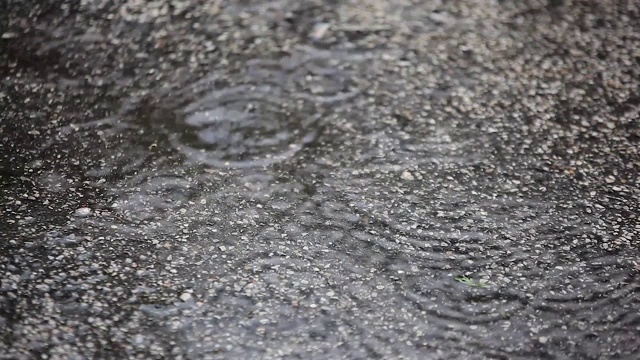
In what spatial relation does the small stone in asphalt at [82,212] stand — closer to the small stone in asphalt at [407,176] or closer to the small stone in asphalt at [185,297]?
the small stone in asphalt at [185,297]

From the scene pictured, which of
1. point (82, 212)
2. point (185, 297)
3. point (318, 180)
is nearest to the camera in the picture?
point (185, 297)

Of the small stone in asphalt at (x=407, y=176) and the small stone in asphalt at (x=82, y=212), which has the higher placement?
the small stone in asphalt at (x=82, y=212)

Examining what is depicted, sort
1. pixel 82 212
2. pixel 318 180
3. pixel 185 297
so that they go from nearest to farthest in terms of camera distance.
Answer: pixel 185 297 < pixel 82 212 < pixel 318 180

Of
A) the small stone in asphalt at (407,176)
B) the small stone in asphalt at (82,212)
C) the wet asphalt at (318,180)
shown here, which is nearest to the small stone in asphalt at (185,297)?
the wet asphalt at (318,180)

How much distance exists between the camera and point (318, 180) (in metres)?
2.36

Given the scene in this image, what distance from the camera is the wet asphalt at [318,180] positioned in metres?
1.92

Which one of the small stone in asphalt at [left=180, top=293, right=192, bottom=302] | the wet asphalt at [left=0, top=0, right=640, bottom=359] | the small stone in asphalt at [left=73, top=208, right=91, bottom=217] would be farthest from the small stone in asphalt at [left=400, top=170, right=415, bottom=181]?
the small stone in asphalt at [left=73, top=208, right=91, bottom=217]

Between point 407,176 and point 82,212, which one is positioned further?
point 407,176

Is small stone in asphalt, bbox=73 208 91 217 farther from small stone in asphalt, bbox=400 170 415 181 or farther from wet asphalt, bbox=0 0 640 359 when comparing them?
small stone in asphalt, bbox=400 170 415 181

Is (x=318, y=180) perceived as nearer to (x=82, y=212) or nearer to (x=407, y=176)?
(x=407, y=176)

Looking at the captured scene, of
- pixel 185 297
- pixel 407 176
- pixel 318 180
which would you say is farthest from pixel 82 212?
pixel 407 176

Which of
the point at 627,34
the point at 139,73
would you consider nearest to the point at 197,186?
the point at 139,73

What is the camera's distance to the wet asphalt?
1924 millimetres

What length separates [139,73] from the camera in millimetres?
2709
